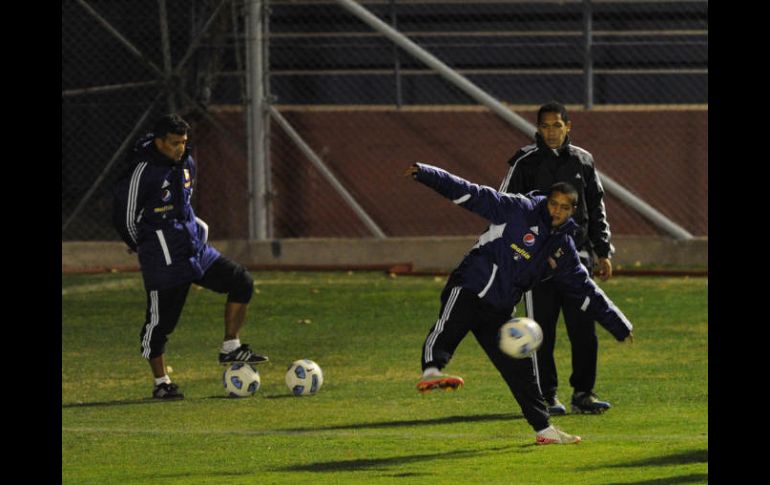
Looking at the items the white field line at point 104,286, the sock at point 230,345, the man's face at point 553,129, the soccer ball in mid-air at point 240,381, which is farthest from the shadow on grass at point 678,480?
the white field line at point 104,286

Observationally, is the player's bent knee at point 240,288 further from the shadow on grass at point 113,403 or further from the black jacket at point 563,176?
the black jacket at point 563,176

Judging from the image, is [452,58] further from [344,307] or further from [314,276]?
[344,307]

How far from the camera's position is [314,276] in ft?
63.7

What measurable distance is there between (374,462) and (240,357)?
3532 millimetres

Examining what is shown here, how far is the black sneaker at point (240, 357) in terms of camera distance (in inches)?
510

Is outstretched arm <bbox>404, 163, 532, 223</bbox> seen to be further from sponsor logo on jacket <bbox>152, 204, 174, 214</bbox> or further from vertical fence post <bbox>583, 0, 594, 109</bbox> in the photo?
vertical fence post <bbox>583, 0, 594, 109</bbox>

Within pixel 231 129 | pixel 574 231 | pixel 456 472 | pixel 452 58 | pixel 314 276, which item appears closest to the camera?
pixel 456 472

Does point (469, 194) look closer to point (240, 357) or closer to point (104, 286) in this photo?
point (240, 357)

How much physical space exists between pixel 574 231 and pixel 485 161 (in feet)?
32.1

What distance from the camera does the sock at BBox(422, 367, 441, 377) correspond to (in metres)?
9.98

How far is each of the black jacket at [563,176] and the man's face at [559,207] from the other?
3.29 ft

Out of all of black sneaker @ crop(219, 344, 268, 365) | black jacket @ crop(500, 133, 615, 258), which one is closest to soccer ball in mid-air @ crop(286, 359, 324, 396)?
black sneaker @ crop(219, 344, 268, 365)

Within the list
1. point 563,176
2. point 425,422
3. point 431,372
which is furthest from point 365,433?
point 563,176
